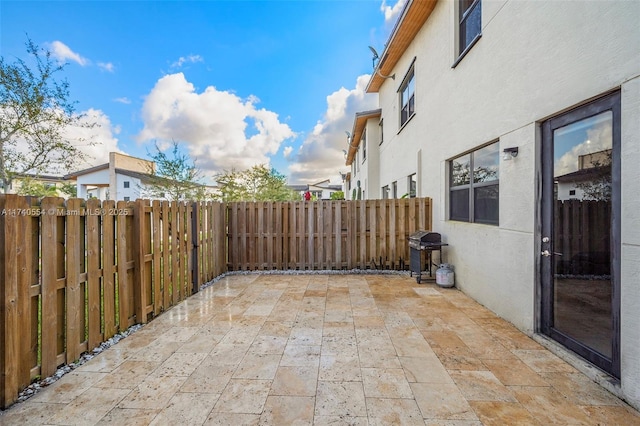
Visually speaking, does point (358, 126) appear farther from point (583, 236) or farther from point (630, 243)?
point (630, 243)

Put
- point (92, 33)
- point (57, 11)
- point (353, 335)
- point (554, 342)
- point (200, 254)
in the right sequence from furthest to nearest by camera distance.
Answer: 1. point (92, 33)
2. point (57, 11)
3. point (200, 254)
4. point (353, 335)
5. point (554, 342)

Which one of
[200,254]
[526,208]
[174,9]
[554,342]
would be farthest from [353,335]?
[174,9]

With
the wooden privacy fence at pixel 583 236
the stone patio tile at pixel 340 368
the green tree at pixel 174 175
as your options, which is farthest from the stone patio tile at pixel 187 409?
the green tree at pixel 174 175

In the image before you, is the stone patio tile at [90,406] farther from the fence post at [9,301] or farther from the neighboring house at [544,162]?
the neighboring house at [544,162]

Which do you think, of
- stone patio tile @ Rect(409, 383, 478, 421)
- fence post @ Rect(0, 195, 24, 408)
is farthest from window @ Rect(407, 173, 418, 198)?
fence post @ Rect(0, 195, 24, 408)

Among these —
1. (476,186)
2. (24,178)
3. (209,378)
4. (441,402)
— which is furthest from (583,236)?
(24,178)

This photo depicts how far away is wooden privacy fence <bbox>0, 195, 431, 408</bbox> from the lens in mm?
2184

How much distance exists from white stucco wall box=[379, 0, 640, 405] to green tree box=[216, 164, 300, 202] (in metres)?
13.2

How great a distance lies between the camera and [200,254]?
537 centimetres

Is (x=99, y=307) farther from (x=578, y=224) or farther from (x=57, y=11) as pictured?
(x=57, y=11)

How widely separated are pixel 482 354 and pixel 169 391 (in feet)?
9.66

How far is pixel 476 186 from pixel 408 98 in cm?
475

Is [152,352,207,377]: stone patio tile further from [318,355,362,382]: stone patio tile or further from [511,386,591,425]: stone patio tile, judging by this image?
[511,386,591,425]: stone patio tile

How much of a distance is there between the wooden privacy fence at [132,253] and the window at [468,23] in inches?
126
